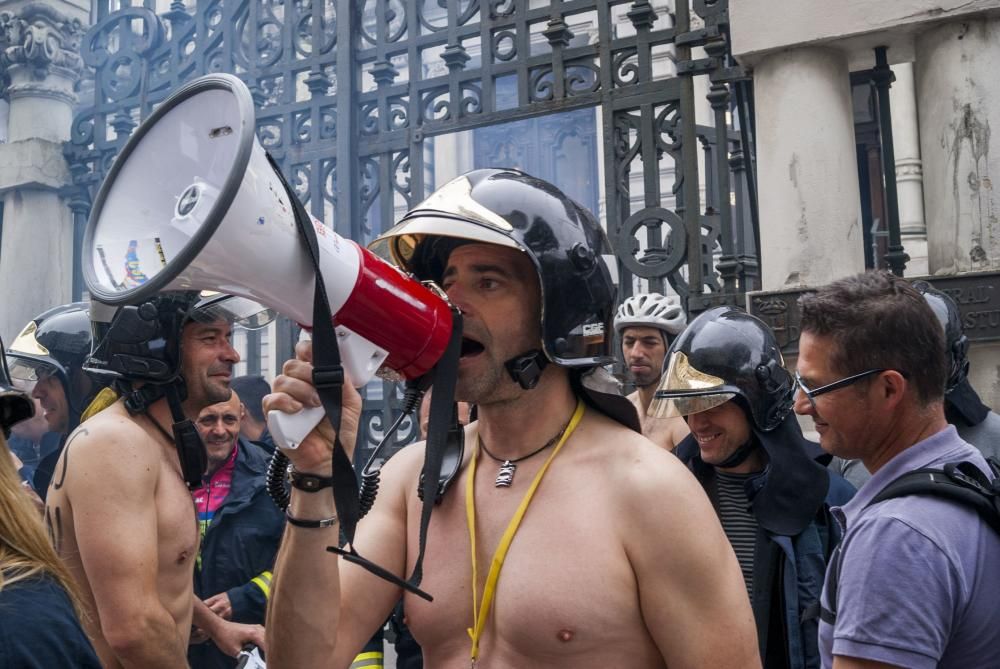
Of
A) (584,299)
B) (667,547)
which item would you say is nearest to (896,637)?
(667,547)

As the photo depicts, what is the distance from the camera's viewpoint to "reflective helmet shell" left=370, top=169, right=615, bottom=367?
2479mm

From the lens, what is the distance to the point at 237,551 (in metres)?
4.65

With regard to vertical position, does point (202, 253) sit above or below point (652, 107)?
below

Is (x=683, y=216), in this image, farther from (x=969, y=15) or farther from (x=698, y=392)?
(x=698, y=392)

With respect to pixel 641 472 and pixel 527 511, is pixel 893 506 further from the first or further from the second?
pixel 527 511

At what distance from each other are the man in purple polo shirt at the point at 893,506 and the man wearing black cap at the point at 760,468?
881 mm

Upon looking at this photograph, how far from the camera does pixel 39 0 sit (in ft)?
29.6

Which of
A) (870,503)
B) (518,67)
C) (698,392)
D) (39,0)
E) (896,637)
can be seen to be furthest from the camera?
(39,0)

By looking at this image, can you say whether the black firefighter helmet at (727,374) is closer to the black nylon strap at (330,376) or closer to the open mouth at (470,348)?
the open mouth at (470,348)

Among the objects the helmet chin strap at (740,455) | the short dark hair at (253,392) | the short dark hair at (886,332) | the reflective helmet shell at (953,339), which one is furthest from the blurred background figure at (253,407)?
the short dark hair at (886,332)

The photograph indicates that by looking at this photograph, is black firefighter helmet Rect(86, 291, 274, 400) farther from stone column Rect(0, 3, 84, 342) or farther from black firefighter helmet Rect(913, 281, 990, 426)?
stone column Rect(0, 3, 84, 342)

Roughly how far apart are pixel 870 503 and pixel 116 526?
6.83 ft

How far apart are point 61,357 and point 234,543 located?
1895mm

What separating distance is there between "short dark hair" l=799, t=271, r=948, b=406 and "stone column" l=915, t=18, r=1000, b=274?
9.74 ft
